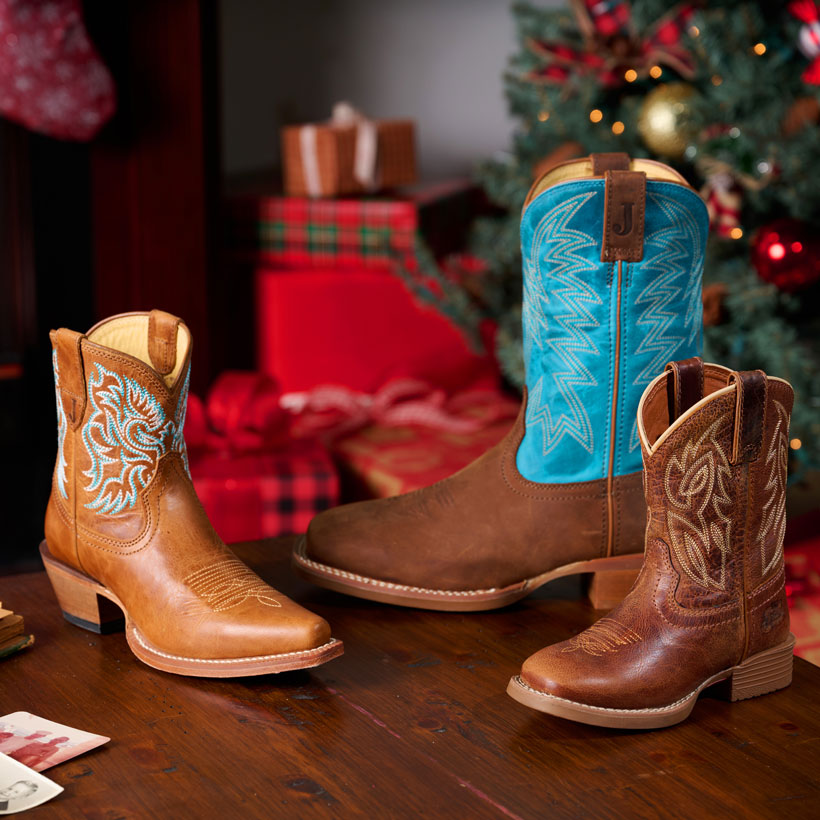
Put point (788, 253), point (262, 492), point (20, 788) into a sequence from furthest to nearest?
point (262, 492), point (788, 253), point (20, 788)

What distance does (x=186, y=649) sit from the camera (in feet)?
2.61

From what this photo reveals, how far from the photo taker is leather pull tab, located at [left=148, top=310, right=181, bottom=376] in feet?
2.85

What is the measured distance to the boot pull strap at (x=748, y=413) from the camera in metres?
0.72

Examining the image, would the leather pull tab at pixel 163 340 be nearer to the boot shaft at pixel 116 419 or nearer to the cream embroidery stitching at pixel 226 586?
the boot shaft at pixel 116 419

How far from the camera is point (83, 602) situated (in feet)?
2.93

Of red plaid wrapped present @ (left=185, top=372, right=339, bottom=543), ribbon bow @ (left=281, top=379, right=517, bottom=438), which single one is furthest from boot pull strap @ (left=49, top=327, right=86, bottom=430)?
ribbon bow @ (left=281, top=379, right=517, bottom=438)

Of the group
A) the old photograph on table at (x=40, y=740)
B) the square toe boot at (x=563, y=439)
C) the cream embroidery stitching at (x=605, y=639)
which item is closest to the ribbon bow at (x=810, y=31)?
the square toe boot at (x=563, y=439)

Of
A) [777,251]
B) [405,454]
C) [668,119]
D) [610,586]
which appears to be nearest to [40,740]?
[610,586]

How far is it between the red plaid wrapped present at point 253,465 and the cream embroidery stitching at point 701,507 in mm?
870

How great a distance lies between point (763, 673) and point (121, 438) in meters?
0.51

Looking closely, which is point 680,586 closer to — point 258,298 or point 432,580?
point 432,580

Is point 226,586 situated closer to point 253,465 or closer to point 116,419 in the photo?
point 116,419

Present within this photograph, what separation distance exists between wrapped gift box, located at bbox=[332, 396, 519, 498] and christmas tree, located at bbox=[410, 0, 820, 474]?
0.13 m

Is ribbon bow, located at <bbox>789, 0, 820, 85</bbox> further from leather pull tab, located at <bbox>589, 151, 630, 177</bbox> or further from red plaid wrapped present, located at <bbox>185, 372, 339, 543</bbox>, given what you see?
red plaid wrapped present, located at <bbox>185, 372, 339, 543</bbox>
